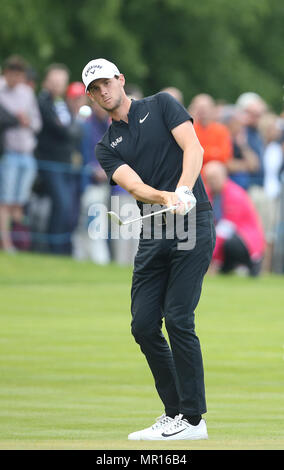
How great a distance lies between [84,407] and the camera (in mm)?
8898

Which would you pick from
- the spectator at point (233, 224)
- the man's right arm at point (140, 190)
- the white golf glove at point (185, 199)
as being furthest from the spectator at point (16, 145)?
the white golf glove at point (185, 199)

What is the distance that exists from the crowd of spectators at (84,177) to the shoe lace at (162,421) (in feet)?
31.3

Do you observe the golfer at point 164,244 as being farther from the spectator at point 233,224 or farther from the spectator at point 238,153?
Result: the spectator at point 238,153

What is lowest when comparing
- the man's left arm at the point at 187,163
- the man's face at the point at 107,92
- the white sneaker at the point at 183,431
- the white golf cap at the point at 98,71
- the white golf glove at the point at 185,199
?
the white sneaker at the point at 183,431

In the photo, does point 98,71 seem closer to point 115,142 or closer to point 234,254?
point 115,142

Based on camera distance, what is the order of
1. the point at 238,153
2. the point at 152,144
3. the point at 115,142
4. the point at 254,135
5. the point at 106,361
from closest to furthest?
the point at 152,144, the point at 115,142, the point at 106,361, the point at 238,153, the point at 254,135

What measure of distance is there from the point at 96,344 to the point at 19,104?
6.33 m

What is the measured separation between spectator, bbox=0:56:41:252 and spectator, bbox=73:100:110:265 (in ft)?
3.00

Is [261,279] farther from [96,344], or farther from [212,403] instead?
[212,403]

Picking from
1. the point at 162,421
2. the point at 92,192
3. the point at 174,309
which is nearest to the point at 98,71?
the point at 174,309

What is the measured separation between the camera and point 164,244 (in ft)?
25.8

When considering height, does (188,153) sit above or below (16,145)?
below

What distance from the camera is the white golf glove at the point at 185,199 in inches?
295

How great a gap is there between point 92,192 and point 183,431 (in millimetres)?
11248
